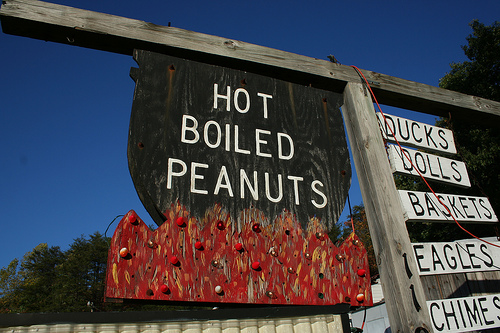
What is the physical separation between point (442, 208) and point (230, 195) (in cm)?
181

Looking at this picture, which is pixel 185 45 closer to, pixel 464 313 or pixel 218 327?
pixel 218 327

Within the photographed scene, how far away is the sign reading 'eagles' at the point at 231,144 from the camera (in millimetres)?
2455

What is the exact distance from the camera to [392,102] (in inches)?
146

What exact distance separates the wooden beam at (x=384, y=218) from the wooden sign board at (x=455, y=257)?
172mm

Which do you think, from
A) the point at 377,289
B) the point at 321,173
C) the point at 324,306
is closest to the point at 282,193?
the point at 321,173

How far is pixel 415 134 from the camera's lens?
3.46 metres

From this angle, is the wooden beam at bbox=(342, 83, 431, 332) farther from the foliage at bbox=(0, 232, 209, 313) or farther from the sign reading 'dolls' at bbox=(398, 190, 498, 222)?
the foliage at bbox=(0, 232, 209, 313)

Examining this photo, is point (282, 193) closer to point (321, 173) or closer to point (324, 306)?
point (321, 173)

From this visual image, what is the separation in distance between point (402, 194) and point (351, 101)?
88 cm

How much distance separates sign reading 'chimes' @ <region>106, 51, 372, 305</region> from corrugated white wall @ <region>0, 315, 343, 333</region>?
0.12 meters

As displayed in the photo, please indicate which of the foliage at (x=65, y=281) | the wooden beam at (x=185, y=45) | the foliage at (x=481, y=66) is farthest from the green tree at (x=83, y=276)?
the wooden beam at (x=185, y=45)

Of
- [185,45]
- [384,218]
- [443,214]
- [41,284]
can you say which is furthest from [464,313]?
[41,284]

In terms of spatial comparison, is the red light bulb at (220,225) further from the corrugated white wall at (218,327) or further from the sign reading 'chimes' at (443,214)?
the sign reading 'chimes' at (443,214)

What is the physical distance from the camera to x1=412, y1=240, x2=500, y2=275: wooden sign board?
2.85 m
